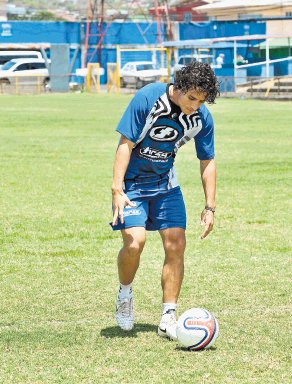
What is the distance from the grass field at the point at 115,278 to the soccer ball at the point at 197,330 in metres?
0.07

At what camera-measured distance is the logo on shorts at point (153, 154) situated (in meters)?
6.83

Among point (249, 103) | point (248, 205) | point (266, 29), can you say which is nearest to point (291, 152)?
point (248, 205)

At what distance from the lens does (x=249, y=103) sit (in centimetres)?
3972

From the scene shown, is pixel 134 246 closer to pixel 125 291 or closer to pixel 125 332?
pixel 125 291

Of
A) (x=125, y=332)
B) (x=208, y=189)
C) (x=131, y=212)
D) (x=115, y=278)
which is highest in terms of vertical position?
(x=208, y=189)

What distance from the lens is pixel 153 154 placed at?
22.5 feet

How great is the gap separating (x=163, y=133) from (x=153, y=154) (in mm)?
173

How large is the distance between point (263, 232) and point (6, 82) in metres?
46.5

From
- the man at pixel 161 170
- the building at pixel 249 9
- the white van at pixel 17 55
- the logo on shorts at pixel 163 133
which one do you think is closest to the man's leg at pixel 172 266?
the man at pixel 161 170

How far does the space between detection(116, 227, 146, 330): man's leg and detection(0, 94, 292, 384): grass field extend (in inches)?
5.0

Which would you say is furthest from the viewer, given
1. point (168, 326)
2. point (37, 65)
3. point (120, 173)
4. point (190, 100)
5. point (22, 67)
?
point (37, 65)

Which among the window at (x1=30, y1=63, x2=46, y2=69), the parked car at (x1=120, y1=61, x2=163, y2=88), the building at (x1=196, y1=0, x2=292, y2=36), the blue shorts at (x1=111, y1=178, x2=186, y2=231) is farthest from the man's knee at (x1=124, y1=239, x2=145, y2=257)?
the building at (x1=196, y1=0, x2=292, y2=36)

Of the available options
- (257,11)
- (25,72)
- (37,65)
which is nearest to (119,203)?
(25,72)

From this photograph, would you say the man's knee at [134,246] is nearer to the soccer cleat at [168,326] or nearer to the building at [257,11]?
the soccer cleat at [168,326]
